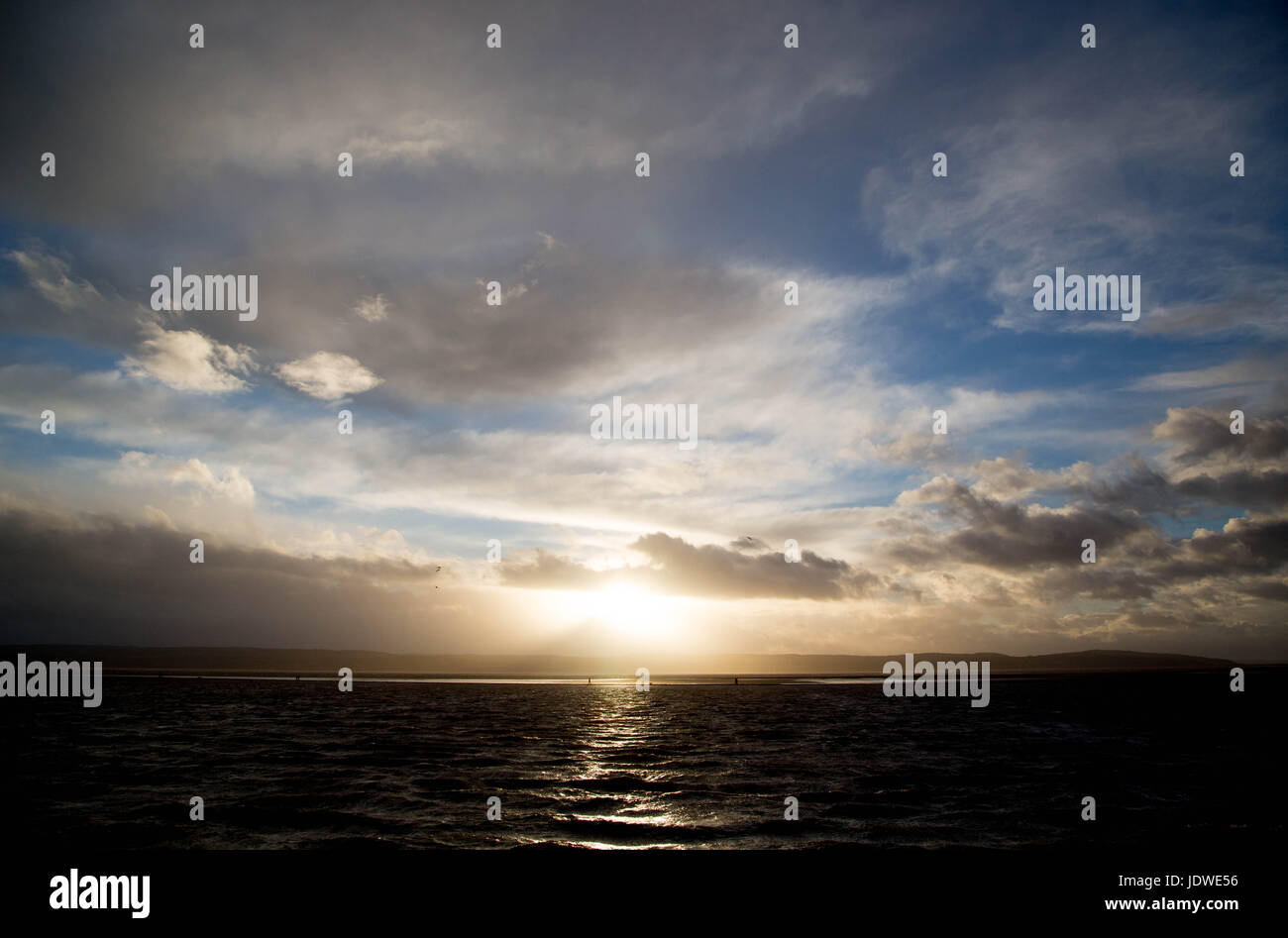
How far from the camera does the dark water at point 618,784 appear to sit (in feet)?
79.3

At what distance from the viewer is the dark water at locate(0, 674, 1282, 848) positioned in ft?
79.3

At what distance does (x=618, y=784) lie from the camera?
3416 cm

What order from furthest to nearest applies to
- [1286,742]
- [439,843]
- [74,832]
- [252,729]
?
1. [252,729]
2. [1286,742]
3. [74,832]
4. [439,843]
